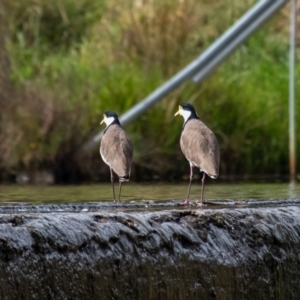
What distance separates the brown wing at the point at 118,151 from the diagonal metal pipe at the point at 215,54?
217 inches

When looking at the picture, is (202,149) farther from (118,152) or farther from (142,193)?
(142,193)

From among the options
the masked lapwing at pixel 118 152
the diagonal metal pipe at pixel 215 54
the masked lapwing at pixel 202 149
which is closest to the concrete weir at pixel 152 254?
the masked lapwing at pixel 202 149

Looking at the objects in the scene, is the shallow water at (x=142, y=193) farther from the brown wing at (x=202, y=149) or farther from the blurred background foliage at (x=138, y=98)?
the blurred background foliage at (x=138, y=98)

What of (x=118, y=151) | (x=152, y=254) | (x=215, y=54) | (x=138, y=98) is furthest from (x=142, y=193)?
(x=138, y=98)

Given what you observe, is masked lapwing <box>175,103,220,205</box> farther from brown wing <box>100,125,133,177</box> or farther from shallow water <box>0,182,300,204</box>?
shallow water <box>0,182,300,204</box>

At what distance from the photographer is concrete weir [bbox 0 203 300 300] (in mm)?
5656

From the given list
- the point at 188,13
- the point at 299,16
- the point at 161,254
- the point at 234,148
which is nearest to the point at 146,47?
the point at 188,13

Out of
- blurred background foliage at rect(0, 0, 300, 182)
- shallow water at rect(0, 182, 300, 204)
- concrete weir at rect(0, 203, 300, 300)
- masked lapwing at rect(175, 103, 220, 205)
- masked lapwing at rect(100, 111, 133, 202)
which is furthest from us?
blurred background foliage at rect(0, 0, 300, 182)

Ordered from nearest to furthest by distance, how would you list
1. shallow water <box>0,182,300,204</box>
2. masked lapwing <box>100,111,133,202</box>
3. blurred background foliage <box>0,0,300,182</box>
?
masked lapwing <box>100,111,133,202</box>
shallow water <box>0,182,300,204</box>
blurred background foliage <box>0,0,300,182</box>

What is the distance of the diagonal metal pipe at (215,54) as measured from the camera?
14.0 metres

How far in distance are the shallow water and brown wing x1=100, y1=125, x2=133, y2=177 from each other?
301mm

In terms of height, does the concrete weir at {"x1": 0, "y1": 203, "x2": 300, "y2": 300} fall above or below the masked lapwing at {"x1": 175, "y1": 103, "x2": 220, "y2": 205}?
below

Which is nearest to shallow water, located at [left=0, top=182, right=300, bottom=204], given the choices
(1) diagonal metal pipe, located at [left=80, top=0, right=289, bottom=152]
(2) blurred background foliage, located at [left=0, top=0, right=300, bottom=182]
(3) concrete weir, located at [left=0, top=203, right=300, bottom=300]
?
(3) concrete weir, located at [left=0, top=203, right=300, bottom=300]

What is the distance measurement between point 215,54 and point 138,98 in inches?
48.7
